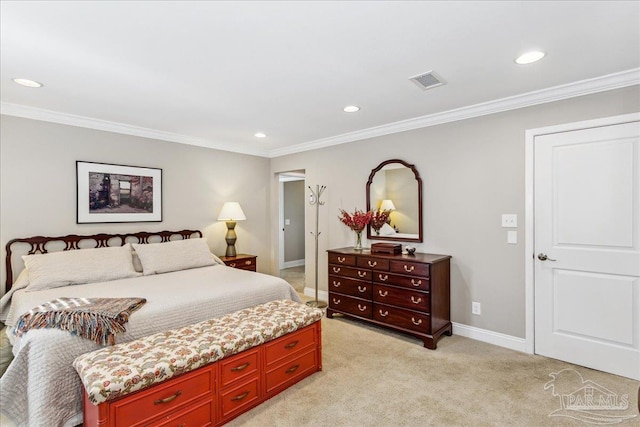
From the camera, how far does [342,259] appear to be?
393 centimetres

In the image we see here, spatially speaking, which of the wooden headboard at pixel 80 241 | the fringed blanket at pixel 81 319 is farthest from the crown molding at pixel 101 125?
the fringed blanket at pixel 81 319


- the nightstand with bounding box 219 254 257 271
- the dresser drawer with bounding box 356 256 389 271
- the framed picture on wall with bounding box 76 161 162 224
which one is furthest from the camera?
the nightstand with bounding box 219 254 257 271

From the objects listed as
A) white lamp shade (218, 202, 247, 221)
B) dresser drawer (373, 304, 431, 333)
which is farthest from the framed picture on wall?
dresser drawer (373, 304, 431, 333)

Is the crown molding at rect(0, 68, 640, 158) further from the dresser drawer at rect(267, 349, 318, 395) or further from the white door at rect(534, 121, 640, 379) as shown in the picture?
the dresser drawer at rect(267, 349, 318, 395)

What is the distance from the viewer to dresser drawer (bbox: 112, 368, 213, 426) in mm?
1752

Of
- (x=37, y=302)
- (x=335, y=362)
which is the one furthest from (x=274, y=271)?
(x=37, y=302)

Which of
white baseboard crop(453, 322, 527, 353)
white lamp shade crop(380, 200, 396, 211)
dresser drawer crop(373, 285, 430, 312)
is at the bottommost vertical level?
white baseboard crop(453, 322, 527, 353)

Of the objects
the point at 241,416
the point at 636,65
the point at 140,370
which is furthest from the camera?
the point at 636,65

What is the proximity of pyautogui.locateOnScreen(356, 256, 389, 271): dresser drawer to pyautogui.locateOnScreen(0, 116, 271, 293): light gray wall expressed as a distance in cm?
229

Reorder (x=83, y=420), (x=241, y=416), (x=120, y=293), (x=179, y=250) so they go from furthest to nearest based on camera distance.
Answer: (x=179, y=250) < (x=120, y=293) < (x=241, y=416) < (x=83, y=420)

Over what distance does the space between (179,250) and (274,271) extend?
211cm

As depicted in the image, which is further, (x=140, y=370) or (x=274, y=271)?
(x=274, y=271)

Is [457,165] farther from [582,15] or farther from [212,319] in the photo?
[212,319]

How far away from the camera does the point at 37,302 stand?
2504 millimetres
